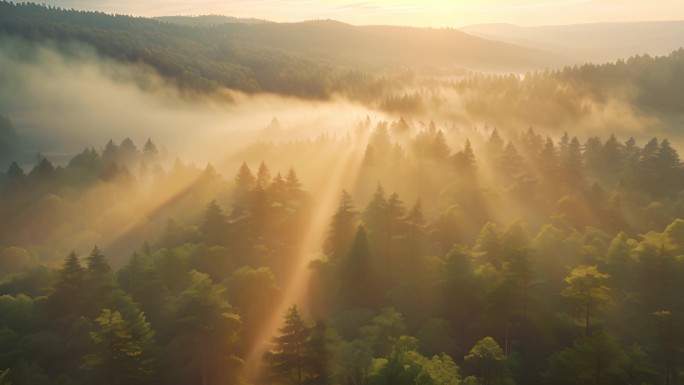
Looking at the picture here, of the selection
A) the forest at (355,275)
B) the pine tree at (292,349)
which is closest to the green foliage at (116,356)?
the forest at (355,275)

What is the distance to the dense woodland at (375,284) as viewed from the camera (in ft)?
126

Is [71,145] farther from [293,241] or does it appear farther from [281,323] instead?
[281,323]

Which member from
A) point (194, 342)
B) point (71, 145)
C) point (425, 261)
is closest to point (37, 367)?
point (194, 342)

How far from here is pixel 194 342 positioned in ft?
133

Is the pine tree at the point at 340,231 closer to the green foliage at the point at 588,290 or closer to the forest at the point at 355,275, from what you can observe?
the forest at the point at 355,275

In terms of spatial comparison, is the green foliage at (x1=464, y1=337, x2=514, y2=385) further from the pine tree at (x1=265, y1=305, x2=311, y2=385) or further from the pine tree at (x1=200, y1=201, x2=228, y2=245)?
the pine tree at (x1=200, y1=201, x2=228, y2=245)

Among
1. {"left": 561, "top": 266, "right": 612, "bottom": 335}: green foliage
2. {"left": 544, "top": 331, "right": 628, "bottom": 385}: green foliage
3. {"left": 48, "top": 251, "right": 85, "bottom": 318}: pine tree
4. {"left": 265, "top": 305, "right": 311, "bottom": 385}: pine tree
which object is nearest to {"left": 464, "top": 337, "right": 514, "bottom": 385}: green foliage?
{"left": 544, "top": 331, "right": 628, "bottom": 385}: green foliage

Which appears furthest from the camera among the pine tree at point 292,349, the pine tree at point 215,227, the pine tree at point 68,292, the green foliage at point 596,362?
the pine tree at point 215,227

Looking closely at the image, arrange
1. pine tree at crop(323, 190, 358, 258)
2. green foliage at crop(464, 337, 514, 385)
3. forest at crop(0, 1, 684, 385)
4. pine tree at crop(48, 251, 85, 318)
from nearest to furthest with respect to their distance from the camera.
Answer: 1. green foliage at crop(464, 337, 514, 385)
2. forest at crop(0, 1, 684, 385)
3. pine tree at crop(48, 251, 85, 318)
4. pine tree at crop(323, 190, 358, 258)

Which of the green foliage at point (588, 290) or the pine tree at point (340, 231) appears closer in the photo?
the green foliage at point (588, 290)

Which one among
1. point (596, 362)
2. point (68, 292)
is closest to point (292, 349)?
point (596, 362)

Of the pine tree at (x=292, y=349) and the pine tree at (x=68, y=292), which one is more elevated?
the pine tree at (x=292, y=349)

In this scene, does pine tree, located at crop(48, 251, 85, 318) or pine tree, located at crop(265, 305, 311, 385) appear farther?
pine tree, located at crop(48, 251, 85, 318)

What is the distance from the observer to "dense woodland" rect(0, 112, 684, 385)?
3850cm
